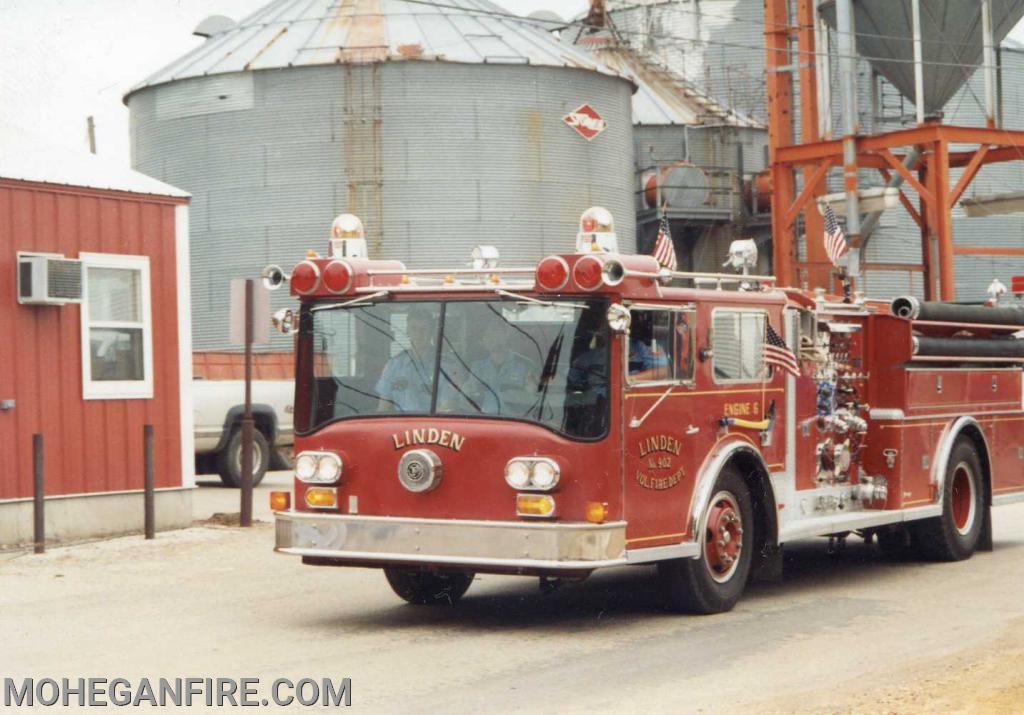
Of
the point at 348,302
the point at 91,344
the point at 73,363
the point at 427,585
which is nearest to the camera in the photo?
the point at 348,302

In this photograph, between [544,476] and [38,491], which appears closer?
[544,476]

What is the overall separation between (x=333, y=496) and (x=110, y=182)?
664 centimetres

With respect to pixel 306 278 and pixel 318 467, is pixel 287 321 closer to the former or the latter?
pixel 306 278

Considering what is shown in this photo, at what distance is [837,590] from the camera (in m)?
12.9

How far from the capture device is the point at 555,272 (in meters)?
10.5

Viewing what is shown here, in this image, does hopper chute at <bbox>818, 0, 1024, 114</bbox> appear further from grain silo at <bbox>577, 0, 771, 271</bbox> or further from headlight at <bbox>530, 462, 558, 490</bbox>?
headlight at <bbox>530, 462, 558, 490</bbox>

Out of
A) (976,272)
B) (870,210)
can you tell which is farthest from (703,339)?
(976,272)

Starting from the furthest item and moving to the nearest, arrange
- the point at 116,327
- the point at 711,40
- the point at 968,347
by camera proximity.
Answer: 1. the point at 711,40
2. the point at 116,327
3. the point at 968,347

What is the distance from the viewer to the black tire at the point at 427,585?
1201 cm

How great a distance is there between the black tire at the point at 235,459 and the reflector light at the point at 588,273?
571 inches

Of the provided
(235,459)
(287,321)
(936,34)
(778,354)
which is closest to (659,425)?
(778,354)

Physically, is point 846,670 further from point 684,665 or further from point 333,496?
point 333,496

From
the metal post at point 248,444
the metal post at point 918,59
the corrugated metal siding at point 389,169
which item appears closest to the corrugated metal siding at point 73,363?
the metal post at point 248,444

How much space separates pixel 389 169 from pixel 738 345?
2556 centimetres
